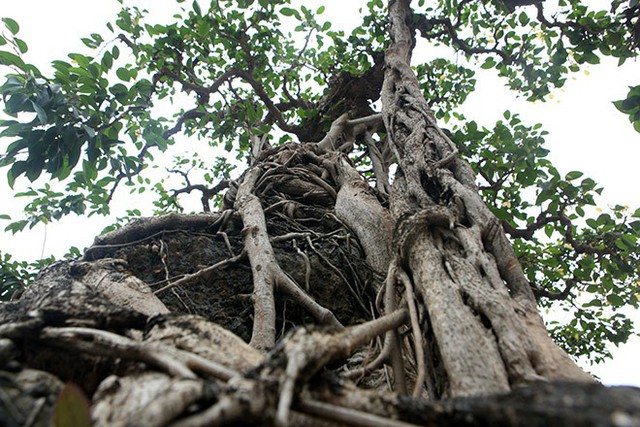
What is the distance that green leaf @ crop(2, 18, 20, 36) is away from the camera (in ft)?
6.08

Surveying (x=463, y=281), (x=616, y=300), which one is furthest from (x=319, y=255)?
(x=616, y=300)

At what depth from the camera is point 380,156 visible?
413 centimetres

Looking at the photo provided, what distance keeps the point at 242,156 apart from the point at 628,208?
13.2ft

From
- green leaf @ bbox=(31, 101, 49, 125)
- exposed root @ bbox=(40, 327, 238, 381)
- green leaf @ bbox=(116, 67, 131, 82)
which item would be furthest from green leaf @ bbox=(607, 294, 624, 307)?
green leaf @ bbox=(31, 101, 49, 125)

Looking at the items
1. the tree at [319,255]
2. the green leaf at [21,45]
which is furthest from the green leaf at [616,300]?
the green leaf at [21,45]

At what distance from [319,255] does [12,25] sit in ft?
6.02

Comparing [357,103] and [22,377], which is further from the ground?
[357,103]

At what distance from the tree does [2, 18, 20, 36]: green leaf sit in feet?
0.18

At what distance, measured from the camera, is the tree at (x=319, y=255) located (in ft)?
2.40

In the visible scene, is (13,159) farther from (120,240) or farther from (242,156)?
(242,156)

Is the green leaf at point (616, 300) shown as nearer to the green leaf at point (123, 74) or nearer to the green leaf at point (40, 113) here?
the green leaf at point (123, 74)

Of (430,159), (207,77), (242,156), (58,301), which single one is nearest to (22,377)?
(58,301)

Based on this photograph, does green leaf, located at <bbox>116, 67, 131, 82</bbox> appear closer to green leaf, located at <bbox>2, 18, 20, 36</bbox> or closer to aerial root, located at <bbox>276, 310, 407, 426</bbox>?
green leaf, located at <bbox>2, 18, 20, 36</bbox>

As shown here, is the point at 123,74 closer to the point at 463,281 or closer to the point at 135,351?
the point at 135,351
